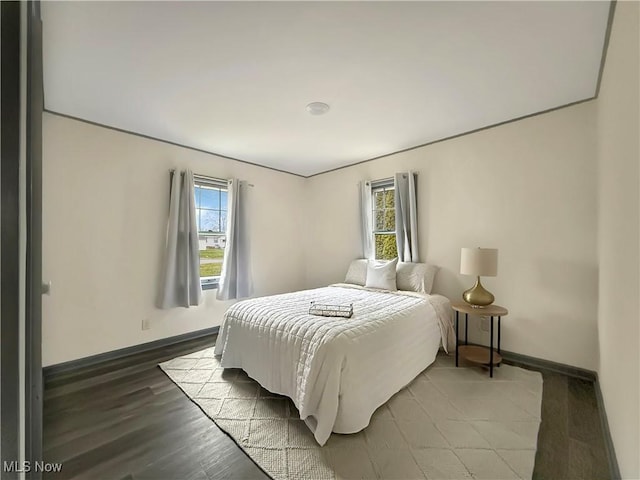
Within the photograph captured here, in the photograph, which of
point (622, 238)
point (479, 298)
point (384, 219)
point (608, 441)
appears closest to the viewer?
point (622, 238)

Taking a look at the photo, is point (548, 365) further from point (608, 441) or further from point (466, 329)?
point (608, 441)

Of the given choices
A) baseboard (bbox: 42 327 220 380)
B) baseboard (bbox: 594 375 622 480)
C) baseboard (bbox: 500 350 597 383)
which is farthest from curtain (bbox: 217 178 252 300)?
baseboard (bbox: 594 375 622 480)

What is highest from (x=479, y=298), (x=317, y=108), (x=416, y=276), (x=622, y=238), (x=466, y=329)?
(x=317, y=108)

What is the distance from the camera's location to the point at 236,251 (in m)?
3.80

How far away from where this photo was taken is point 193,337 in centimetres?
344

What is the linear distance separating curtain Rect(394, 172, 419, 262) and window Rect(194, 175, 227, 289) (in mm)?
2415

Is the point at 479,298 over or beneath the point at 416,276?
beneath

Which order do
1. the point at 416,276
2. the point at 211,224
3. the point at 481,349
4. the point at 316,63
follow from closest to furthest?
the point at 316,63 < the point at 481,349 < the point at 416,276 < the point at 211,224

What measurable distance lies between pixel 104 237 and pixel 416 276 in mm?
3448

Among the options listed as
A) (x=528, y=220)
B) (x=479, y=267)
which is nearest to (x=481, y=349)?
(x=479, y=267)

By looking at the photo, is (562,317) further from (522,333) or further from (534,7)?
(534,7)

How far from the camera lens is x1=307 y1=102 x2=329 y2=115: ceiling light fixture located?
7.90ft

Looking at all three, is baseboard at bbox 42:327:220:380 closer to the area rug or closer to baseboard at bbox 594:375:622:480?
the area rug

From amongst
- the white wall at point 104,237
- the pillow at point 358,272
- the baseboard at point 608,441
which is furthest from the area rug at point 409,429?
the pillow at point 358,272
